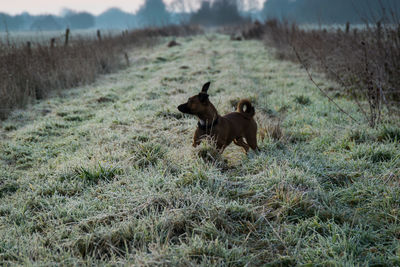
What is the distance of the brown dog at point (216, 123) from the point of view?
3406 mm

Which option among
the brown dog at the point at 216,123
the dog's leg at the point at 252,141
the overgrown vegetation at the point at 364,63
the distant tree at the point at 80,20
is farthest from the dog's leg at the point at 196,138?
the distant tree at the point at 80,20

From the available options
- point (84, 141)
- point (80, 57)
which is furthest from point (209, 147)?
point (80, 57)

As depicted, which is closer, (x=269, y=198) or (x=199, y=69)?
(x=269, y=198)

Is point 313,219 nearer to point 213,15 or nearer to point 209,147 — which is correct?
point 209,147

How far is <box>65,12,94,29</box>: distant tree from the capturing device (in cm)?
14174

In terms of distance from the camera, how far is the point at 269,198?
2.69 meters

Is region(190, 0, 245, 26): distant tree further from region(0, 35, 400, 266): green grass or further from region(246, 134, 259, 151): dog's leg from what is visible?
region(246, 134, 259, 151): dog's leg

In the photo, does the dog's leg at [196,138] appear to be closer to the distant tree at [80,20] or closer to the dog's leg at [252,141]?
the dog's leg at [252,141]

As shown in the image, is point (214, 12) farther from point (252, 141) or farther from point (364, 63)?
point (252, 141)

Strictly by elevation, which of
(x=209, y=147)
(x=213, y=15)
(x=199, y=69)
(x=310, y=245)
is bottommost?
(x=310, y=245)

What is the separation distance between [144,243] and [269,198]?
48.6 inches

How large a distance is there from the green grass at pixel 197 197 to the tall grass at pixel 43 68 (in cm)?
206

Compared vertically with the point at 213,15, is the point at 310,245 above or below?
below

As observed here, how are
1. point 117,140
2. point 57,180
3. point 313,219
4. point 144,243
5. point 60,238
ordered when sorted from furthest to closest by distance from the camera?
point 117,140
point 57,180
point 313,219
point 60,238
point 144,243
